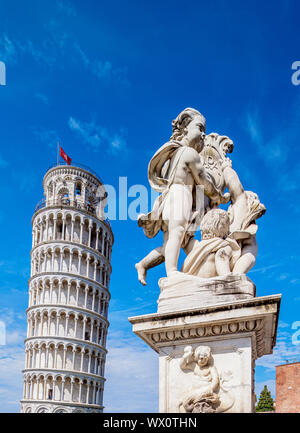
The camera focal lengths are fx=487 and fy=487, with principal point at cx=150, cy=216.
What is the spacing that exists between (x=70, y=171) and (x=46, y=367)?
26674 mm

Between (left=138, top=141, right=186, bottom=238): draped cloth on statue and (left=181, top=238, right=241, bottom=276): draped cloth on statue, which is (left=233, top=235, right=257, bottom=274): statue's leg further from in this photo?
(left=138, top=141, right=186, bottom=238): draped cloth on statue

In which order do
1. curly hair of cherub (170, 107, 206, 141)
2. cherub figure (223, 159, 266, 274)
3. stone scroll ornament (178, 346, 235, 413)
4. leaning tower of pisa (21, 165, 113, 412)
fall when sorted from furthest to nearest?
leaning tower of pisa (21, 165, 113, 412)
curly hair of cherub (170, 107, 206, 141)
cherub figure (223, 159, 266, 274)
stone scroll ornament (178, 346, 235, 413)

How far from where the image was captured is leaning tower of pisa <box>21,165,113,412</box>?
196 ft

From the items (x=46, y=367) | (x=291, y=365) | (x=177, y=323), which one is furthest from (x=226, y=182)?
(x=46, y=367)

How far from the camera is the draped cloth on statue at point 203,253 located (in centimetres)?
505

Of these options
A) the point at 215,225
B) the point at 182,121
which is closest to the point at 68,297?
the point at 182,121

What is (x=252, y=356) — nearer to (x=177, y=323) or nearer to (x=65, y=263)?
(x=177, y=323)

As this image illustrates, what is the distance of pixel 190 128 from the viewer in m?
5.90

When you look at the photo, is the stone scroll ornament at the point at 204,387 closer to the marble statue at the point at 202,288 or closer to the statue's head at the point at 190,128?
the marble statue at the point at 202,288

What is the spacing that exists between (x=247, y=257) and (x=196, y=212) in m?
0.80

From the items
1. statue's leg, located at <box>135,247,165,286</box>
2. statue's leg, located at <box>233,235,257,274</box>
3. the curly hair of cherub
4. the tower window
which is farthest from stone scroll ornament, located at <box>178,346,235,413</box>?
the tower window

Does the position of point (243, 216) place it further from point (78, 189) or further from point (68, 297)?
point (78, 189)

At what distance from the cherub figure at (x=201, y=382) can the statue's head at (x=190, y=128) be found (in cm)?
251

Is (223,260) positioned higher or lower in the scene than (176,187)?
lower
